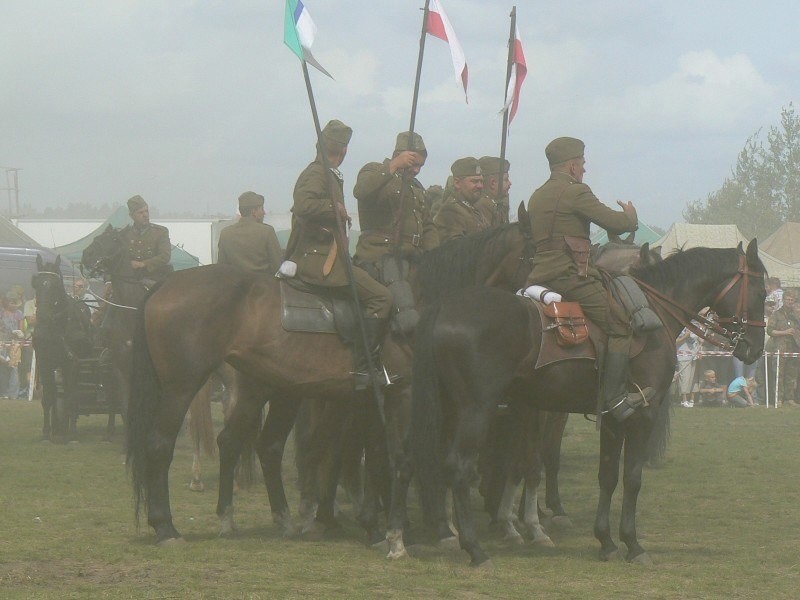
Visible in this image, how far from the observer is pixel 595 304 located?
29.8 feet

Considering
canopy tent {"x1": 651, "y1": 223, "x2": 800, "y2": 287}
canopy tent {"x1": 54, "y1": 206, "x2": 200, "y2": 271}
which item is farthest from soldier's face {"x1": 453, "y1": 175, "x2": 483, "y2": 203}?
canopy tent {"x1": 54, "y1": 206, "x2": 200, "y2": 271}

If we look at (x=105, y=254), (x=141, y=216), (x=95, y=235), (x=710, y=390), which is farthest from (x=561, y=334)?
(x=95, y=235)

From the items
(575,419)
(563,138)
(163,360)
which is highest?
(563,138)

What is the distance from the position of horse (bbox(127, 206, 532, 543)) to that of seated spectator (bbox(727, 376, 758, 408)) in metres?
16.8

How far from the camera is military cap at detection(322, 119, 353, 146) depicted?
10070 mm

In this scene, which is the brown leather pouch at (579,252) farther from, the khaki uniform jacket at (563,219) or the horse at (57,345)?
the horse at (57,345)

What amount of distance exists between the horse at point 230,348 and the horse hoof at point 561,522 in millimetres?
2127

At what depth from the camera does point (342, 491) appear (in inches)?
517

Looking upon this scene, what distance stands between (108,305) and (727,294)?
28.1 feet

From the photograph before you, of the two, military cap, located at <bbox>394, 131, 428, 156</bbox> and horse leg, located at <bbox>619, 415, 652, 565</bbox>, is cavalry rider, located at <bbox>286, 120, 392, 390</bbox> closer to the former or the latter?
military cap, located at <bbox>394, 131, 428, 156</bbox>

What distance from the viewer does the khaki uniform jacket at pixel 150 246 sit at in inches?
609

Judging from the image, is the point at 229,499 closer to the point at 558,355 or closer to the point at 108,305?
the point at 558,355

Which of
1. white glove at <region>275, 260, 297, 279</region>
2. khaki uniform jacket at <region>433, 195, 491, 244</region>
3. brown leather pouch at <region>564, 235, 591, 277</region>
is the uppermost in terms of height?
khaki uniform jacket at <region>433, 195, 491, 244</region>

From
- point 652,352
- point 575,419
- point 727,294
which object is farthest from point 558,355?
point 575,419
